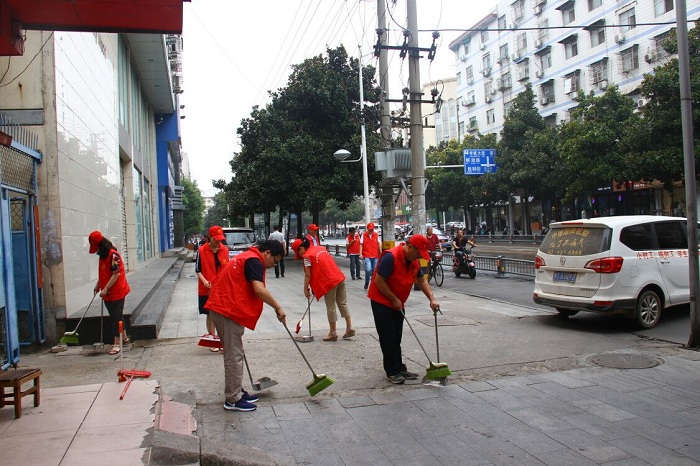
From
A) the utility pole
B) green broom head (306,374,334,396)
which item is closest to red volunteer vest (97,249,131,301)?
green broom head (306,374,334,396)

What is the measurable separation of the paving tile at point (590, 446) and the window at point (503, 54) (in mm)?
46699

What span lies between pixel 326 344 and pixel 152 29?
4.65 metres

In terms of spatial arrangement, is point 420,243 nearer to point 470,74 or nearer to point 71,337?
point 71,337

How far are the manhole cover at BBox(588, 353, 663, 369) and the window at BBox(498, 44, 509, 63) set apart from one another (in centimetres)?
4412

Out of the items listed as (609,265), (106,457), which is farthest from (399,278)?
(609,265)

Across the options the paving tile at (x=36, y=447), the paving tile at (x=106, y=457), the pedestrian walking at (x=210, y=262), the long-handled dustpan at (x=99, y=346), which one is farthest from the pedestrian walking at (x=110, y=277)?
the paving tile at (x=106, y=457)

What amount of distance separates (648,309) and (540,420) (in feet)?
15.5

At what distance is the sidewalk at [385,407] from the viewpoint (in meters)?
3.96

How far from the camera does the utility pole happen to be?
1285cm

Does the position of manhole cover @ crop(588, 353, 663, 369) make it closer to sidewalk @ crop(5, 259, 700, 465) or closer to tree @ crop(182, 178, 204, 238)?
sidewalk @ crop(5, 259, 700, 465)

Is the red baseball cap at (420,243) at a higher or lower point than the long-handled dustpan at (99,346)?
higher

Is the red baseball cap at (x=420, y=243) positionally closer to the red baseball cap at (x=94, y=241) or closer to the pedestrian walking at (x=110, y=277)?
the pedestrian walking at (x=110, y=277)

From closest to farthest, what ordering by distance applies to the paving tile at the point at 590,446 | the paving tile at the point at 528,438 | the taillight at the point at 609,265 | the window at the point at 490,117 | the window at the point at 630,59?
1. the paving tile at the point at 590,446
2. the paving tile at the point at 528,438
3. the taillight at the point at 609,265
4. the window at the point at 630,59
5. the window at the point at 490,117

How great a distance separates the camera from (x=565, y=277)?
8.58 meters
